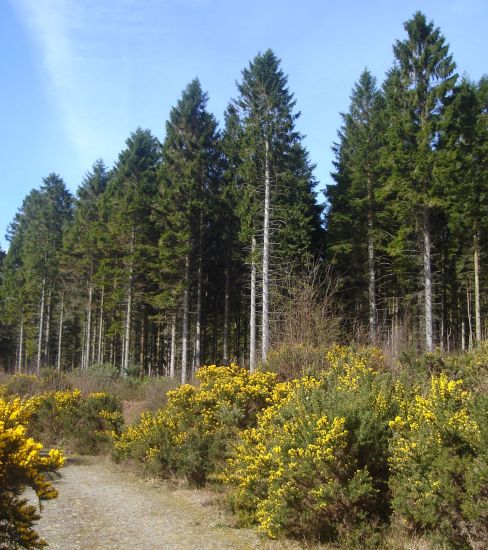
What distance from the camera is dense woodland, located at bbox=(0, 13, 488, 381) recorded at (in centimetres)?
2152

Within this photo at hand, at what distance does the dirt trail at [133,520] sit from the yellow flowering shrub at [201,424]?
0.53m

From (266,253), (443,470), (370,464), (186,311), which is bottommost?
(370,464)

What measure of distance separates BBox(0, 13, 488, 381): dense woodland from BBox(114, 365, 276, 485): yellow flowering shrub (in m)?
3.15

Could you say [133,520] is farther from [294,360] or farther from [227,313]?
[227,313]

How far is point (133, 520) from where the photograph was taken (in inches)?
289

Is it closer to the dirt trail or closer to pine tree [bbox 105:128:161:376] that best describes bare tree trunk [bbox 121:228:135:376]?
pine tree [bbox 105:128:161:376]

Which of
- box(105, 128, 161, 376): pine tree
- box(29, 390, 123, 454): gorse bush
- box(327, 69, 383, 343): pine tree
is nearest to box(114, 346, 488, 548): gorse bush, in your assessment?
box(29, 390, 123, 454): gorse bush

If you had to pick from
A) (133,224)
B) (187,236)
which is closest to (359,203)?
(187,236)

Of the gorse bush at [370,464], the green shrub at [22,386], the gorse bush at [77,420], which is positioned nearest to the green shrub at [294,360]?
the gorse bush at [370,464]

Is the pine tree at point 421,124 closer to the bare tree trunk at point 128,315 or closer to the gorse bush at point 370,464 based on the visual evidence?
the gorse bush at point 370,464

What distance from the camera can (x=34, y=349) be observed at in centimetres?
4478

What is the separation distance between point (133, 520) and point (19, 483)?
423 centimetres

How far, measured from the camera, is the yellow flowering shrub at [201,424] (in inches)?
376

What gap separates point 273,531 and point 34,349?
4323 cm
